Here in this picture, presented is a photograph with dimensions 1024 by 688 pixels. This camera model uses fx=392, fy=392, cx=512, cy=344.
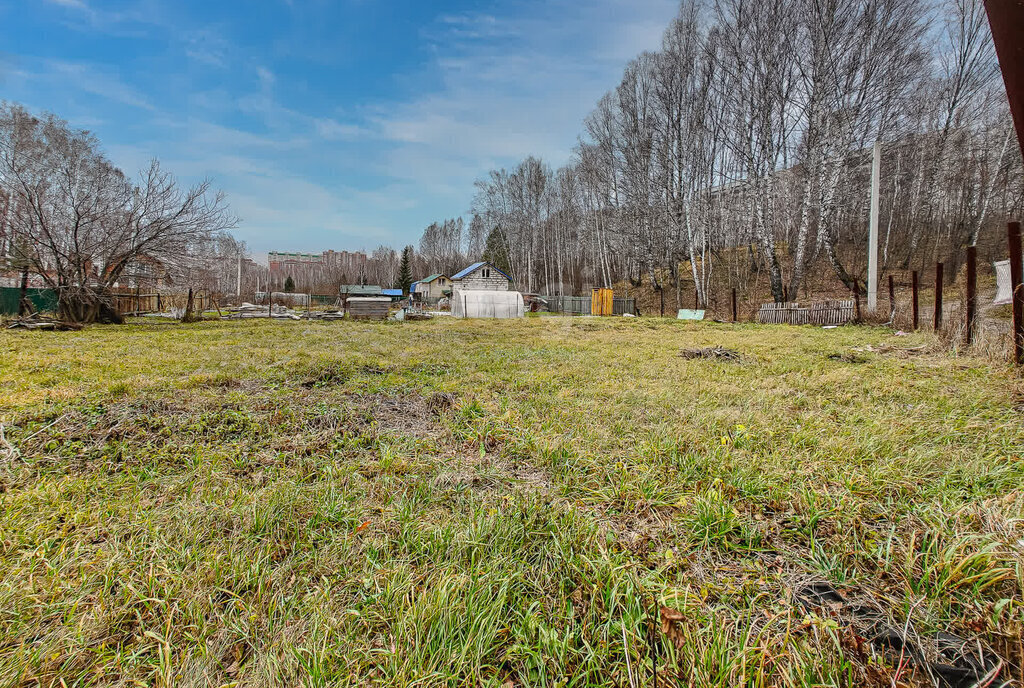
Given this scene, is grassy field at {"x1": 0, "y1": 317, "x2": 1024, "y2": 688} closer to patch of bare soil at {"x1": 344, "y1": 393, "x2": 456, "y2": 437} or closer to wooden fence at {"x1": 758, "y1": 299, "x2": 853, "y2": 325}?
patch of bare soil at {"x1": 344, "y1": 393, "x2": 456, "y2": 437}

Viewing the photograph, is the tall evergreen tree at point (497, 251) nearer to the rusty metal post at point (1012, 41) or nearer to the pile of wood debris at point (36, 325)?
the pile of wood debris at point (36, 325)

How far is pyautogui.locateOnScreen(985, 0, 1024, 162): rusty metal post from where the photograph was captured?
880 millimetres

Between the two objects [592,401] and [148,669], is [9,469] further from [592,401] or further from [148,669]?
[592,401]

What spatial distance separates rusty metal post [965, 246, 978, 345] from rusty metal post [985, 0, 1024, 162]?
19.8ft

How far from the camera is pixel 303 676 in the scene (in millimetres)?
→ 1051

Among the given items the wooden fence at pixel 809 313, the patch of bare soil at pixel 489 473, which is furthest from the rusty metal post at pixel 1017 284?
the wooden fence at pixel 809 313

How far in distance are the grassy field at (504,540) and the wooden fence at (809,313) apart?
458 inches

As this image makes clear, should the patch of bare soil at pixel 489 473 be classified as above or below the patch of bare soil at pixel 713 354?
below

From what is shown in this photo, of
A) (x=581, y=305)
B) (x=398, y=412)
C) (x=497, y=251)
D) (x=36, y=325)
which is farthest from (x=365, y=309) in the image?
(x=497, y=251)

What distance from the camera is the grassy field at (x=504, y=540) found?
1.11 metres

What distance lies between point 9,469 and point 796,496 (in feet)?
13.8

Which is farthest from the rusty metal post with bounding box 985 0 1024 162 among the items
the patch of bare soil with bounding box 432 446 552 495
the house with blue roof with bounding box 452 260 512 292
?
the house with blue roof with bounding box 452 260 512 292

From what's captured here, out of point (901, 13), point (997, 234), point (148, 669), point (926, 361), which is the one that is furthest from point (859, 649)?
point (997, 234)

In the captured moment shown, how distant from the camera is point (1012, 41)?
2.97 feet
